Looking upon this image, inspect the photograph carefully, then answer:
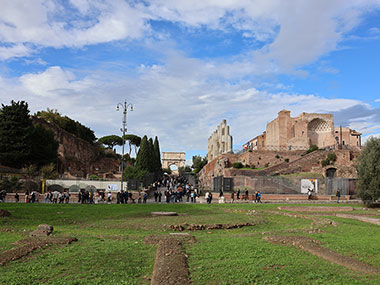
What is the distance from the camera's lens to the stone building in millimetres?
60031

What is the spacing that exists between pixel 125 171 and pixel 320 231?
1135 inches

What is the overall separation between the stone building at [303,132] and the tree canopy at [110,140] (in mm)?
40788

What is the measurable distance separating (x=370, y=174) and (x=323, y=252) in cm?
1635

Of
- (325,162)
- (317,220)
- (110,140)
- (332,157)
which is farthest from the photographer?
(110,140)

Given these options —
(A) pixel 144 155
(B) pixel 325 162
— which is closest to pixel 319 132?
(B) pixel 325 162

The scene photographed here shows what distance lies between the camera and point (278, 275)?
564 cm

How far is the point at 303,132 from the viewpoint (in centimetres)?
6038

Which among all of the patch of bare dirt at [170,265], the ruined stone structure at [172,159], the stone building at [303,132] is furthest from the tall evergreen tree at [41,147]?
the ruined stone structure at [172,159]

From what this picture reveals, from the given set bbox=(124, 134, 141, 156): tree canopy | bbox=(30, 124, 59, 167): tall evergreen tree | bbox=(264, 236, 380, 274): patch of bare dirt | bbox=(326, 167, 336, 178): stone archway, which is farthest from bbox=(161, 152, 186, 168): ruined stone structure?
bbox=(264, 236, 380, 274): patch of bare dirt

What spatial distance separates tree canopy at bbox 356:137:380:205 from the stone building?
36569mm

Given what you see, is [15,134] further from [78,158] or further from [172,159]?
[172,159]

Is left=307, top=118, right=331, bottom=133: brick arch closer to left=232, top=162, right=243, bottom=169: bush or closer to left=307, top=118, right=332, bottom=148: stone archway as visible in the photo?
left=307, top=118, right=332, bottom=148: stone archway

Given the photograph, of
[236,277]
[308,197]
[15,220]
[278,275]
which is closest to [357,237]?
[278,275]

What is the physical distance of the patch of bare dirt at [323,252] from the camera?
238 inches
